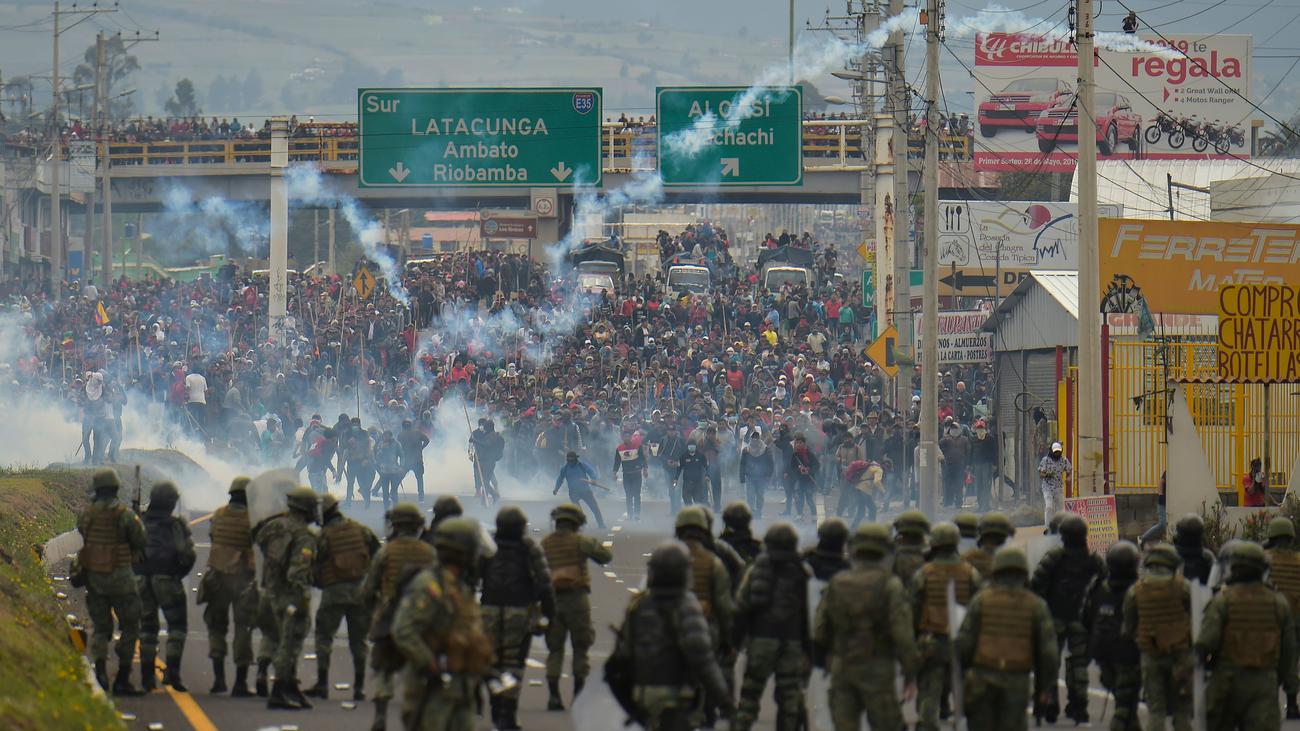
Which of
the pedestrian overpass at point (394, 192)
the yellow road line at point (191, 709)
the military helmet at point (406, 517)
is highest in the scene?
the pedestrian overpass at point (394, 192)

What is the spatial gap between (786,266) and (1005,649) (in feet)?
141

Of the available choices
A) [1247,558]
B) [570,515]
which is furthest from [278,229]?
[1247,558]

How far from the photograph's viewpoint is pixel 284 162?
45969 mm

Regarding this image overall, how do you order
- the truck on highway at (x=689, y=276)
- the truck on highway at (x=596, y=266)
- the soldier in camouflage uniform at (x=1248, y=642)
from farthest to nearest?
the truck on highway at (x=689, y=276)
the truck on highway at (x=596, y=266)
the soldier in camouflage uniform at (x=1248, y=642)

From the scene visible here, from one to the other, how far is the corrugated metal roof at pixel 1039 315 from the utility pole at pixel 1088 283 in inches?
259

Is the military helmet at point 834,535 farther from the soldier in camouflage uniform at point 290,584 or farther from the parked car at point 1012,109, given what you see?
the parked car at point 1012,109

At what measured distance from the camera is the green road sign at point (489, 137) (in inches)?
1399

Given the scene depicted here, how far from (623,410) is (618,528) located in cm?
742

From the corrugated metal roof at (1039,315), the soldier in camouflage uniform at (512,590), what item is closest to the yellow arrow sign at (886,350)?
the corrugated metal roof at (1039,315)

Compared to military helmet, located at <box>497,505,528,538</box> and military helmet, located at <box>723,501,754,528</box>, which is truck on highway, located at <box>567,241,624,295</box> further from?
military helmet, located at <box>497,505,528,538</box>

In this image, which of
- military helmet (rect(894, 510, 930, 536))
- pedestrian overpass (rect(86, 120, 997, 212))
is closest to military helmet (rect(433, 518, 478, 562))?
military helmet (rect(894, 510, 930, 536))

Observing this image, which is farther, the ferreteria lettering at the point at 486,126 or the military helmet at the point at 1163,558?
the ferreteria lettering at the point at 486,126

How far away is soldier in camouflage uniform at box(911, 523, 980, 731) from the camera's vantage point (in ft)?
36.3

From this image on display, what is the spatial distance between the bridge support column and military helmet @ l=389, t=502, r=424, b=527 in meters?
32.4
